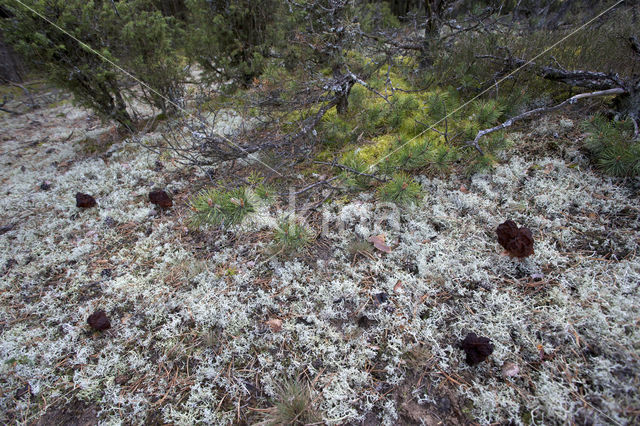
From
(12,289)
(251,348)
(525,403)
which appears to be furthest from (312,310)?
(12,289)

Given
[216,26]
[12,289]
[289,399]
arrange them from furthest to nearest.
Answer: [216,26] → [12,289] → [289,399]

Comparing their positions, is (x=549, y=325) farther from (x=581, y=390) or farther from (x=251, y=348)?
(x=251, y=348)

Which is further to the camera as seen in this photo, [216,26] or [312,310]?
[216,26]

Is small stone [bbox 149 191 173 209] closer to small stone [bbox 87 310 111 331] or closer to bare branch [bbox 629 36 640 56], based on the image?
small stone [bbox 87 310 111 331]

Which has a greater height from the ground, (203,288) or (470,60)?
(470,60)

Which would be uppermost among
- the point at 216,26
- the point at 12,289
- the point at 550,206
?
the point at 216,26

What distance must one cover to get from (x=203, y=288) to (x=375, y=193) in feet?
5.85

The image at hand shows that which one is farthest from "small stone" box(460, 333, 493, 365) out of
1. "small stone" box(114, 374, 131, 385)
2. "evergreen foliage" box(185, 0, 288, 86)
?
"evergreen foliage" box(185, 0, 288, 86)

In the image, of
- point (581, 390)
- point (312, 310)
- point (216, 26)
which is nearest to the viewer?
point (581, 390)

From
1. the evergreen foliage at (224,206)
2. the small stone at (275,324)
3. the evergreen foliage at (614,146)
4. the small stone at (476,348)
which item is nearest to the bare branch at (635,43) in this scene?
the evergreen foliage at (614,146)

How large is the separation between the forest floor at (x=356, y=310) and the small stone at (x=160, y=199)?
0.13 metres

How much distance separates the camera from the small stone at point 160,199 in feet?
10.4

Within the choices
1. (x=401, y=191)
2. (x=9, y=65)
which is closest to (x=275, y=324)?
(x=401, y=191)

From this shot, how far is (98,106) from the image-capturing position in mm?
4707
